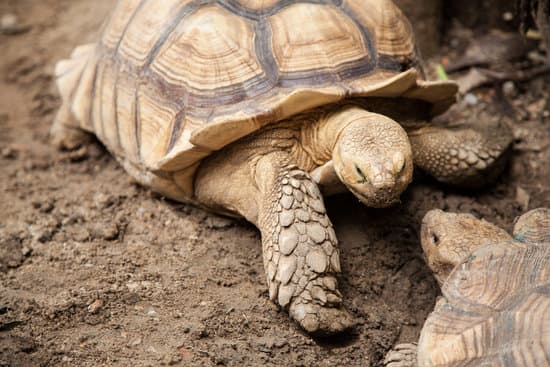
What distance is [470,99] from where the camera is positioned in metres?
4.16

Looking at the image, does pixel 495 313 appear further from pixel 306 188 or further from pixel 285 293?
pixel 306 188

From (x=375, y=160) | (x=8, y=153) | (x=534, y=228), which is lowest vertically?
(x=8, y=153)

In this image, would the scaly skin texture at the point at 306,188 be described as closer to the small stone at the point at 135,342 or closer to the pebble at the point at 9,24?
the small stone at the point at 135,342

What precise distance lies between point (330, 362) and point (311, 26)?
1.50m

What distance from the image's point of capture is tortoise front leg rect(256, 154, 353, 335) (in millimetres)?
2551

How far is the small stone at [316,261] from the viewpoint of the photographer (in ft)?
8.45

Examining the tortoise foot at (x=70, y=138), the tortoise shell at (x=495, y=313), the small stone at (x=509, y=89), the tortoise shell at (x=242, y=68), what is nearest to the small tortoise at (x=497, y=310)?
the tortoise shell at (x=495, y=313)

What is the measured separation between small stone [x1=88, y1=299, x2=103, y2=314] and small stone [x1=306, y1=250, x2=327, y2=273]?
89 centimetres

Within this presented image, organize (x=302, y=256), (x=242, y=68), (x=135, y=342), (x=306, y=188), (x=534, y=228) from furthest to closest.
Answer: (x=242, y=68) < (x=306, y=188) < (x=302, y=256) < (x=135, y=342) < (x=534, y=228)

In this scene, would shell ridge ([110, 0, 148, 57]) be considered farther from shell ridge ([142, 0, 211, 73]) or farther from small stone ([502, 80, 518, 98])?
small stone ([502, 80, 518, 98])

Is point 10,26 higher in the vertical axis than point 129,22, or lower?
lower

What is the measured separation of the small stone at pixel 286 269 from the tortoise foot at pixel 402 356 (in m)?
0.49

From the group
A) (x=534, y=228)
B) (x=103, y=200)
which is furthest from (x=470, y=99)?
(x=103, y=200)

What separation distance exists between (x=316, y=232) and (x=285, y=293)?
0.92 feet
